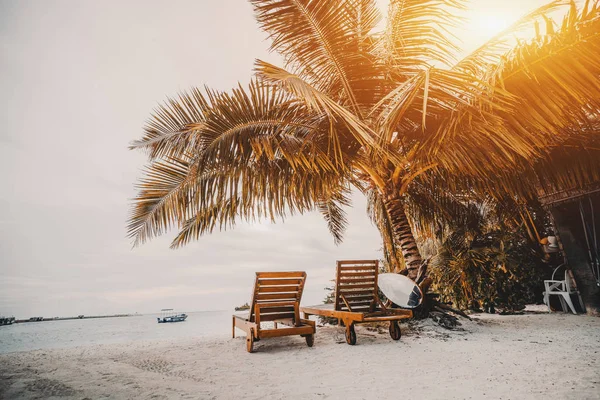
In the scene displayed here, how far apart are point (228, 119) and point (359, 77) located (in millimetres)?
2309

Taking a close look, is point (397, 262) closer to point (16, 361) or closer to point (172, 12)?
point (16, 361)

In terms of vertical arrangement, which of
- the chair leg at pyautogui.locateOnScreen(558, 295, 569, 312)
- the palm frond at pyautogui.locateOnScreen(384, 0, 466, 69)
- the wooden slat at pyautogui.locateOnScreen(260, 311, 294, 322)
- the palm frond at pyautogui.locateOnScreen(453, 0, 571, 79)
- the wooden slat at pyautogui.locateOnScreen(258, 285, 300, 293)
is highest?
the palm frond at pyautogui.locateOnScreen(384, 0, 466, 69)

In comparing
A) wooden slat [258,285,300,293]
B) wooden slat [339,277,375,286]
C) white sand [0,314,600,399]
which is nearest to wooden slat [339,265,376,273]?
wooden slat [339,277,375,286]

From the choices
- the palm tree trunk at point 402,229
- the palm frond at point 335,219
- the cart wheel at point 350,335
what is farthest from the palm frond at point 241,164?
the palm frond at point 335,219

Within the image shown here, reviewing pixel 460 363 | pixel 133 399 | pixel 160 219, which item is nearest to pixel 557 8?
pixel 460 363

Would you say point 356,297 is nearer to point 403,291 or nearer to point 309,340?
point 403,291

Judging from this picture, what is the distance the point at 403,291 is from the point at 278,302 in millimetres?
2141

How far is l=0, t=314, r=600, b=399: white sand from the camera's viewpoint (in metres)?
2.29

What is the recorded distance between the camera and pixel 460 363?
118 inches

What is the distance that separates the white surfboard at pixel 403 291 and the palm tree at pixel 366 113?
0.47 meters

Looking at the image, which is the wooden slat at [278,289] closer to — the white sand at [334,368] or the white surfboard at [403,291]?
the white sand at [334,368]

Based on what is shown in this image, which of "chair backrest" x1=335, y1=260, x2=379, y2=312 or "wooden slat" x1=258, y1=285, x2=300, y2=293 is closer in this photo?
"wooden slat" x1=258, y1=285, x2=300, y2=293

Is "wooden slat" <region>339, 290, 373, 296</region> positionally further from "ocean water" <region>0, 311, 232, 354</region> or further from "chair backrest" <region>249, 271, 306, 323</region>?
"ocean water" <region>0, 311, 232, 354</region>

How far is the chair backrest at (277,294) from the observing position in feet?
13.4
